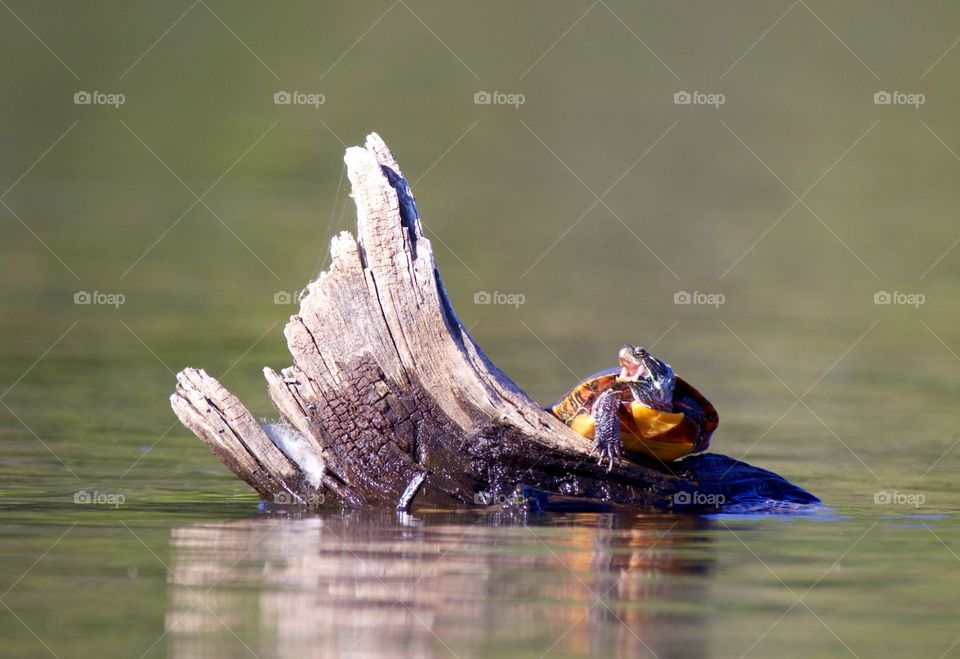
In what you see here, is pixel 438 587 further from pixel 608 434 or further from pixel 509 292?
pixel 509 292

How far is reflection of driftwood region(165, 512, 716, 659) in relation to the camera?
6.50 m

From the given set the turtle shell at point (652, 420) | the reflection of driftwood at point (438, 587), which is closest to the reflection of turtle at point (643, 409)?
the turtle shell at point (652, 420)

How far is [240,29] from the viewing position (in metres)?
38.8

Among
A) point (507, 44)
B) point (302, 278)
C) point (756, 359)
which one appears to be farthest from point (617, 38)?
point (756, 359)

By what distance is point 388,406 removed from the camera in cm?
938

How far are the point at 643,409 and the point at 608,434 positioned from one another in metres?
0.42

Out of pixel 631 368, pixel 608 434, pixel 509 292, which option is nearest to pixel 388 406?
pixel 608 434

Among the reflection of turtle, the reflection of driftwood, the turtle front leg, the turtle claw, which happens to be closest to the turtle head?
the reflection of turtle

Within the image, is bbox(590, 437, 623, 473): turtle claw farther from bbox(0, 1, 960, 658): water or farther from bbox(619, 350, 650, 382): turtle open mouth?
bbox(619, 350, 650, 382): turtle open mouth

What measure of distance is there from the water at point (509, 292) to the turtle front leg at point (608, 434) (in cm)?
39

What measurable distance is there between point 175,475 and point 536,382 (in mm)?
4985

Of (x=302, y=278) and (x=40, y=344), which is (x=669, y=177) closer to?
(x=302, y=278)

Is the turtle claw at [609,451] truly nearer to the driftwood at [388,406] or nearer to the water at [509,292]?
the driftwood at [388,406]

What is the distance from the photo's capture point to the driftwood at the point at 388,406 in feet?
30.3
